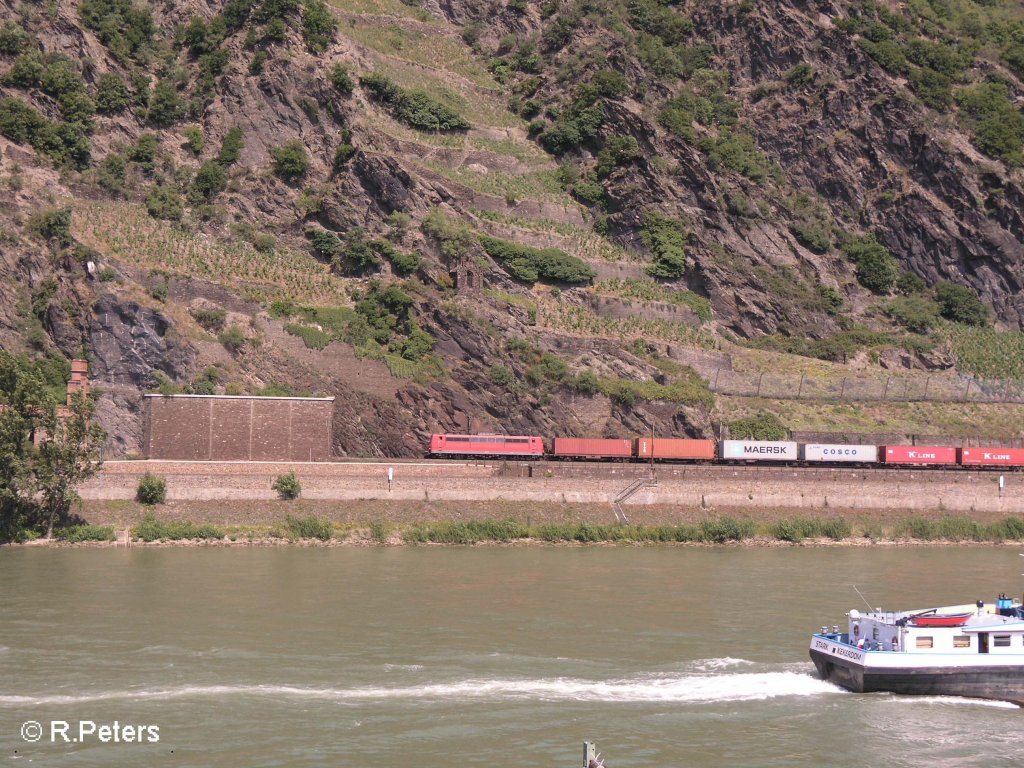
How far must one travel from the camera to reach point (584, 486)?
73.4 meters

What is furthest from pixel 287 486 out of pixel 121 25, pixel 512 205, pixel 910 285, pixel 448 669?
pixel 910 285

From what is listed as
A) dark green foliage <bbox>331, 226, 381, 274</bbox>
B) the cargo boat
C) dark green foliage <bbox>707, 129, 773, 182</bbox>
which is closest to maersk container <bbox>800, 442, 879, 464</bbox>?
dark green foliage <bbox>331, 226, 381, 274</bbox>

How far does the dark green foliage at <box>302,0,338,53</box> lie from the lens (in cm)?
10606

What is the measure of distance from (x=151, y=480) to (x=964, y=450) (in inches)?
2122

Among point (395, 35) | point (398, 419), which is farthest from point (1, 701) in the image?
point (395, 35)

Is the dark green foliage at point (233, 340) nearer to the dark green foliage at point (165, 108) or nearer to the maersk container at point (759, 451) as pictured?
the dark green foliage at point (165, 108)

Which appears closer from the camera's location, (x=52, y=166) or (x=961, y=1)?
(x=52, y=166)

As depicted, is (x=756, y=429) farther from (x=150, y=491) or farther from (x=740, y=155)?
(x=150, y=491)

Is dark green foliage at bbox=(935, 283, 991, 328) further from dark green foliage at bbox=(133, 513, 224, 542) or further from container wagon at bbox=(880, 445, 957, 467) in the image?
dark green foliage at bbox=(133, 513, 224, 542)

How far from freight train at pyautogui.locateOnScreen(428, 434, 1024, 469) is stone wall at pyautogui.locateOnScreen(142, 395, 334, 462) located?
25.5 ft

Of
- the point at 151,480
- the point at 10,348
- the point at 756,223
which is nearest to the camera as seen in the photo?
the point at 151,480

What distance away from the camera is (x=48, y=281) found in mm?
78562

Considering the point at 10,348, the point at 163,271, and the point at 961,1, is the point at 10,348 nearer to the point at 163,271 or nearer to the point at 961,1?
the point at 163,271

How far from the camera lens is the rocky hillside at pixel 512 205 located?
80562 mm
